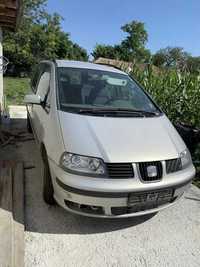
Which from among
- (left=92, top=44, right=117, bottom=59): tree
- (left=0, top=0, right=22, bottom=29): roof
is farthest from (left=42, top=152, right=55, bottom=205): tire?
(left=92, top=44, right=117, bottom=59): tree

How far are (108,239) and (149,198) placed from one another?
1.91 feet

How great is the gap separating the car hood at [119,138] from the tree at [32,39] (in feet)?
72.0

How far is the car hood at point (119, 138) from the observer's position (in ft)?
7.85

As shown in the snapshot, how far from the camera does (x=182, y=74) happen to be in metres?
5.82

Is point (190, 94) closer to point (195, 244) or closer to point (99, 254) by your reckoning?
point (195, 244)

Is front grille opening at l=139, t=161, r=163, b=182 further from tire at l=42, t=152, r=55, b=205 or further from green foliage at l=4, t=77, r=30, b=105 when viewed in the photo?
green foliage at l=4, t=77, r=30, b=105

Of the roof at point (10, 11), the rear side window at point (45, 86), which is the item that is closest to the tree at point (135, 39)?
the roof at point (10, 11)

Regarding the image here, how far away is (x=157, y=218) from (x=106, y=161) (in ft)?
3.67

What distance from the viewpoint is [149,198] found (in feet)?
7.95

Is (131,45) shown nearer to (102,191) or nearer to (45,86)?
(45,86)

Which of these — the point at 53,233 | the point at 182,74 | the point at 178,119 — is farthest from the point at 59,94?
the point at 182,74

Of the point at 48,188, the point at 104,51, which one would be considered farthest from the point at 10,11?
the point at 104,51

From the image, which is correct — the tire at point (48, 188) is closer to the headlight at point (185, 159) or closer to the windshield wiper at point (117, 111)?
the windshield wiper at point (117, 111)

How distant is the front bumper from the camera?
7.46 ft
